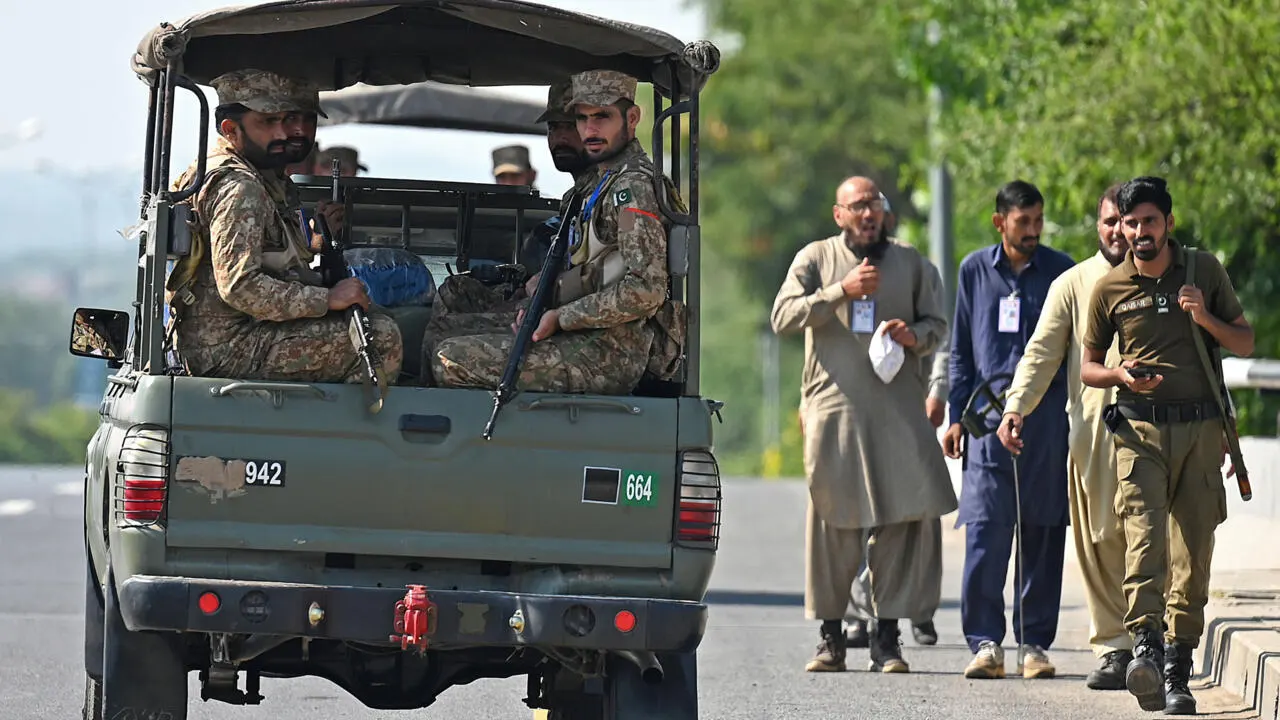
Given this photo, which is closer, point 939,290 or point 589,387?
point 589,387

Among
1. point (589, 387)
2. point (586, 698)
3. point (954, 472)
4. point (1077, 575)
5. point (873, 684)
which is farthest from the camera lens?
point (954, 472)

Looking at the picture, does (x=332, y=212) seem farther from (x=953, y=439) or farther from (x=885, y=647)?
(x=885, y=647)

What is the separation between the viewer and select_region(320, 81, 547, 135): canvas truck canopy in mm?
15508

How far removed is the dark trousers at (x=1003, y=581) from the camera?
10.8m

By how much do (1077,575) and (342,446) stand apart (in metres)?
9.82

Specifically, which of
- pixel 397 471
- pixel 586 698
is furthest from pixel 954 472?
pixel 397 471

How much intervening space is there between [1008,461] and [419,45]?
3.42 meters

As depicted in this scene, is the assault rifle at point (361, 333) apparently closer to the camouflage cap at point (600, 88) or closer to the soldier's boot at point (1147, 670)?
the camouflage cap at point (600, 88)

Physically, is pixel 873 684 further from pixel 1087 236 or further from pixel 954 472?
pixel 954 472

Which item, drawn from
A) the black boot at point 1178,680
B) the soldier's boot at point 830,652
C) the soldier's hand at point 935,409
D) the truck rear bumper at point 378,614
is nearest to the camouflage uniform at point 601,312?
the truck rear bumper at point 378,614

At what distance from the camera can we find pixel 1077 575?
16.0 m

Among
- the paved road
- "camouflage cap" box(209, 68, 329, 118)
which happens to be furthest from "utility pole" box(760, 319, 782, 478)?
"camouflage cap" box(209, 68, 329, 118)

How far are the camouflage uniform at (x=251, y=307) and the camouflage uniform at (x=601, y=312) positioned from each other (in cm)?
25

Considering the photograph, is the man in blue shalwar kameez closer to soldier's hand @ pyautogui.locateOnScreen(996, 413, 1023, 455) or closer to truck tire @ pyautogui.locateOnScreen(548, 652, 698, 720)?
soldier's hand @ pyautogui.locateOnScreen(996, 413, 1023, 455)
